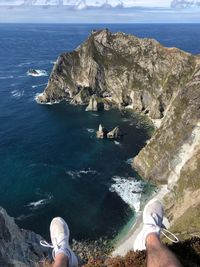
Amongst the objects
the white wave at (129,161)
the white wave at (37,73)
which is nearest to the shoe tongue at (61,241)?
the white wave at (129,161)

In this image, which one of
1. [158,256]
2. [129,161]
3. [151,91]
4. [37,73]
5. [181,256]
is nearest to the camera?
[158,256]

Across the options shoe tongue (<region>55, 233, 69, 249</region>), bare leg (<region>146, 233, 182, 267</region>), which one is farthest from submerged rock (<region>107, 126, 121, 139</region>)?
bare leg (<region>146, 233, 182, 267</region>)

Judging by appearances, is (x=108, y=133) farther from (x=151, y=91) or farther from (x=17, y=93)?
(x=17, y=93)

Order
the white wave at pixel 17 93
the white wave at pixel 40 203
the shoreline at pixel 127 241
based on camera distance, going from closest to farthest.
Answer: the shoreline at pixel 127 241, the white wave at pixel 40 203, the white wave at pixel 17 93

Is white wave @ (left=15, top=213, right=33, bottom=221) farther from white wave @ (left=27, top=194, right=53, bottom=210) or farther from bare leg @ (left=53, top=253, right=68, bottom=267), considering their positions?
bare leg @ (left=53, top=253, right=68, bottom=267)

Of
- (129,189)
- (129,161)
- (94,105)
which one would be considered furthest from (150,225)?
(94,105)

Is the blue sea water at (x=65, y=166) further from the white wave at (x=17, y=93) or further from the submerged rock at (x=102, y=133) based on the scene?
the white wave at (x=17, y=93)

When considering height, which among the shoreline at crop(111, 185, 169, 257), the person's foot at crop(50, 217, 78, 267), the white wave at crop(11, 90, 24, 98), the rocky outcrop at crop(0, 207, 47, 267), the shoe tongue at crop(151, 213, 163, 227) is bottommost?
the white wave at crop(11, 90, 24, 98)
